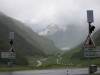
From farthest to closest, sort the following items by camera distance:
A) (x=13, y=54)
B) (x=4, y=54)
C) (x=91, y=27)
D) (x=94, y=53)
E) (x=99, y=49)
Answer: (x=4, y=54)
(x=13, y=54)
(x=99, y=49)
(x=91, y=27)
(x=94, y=53)

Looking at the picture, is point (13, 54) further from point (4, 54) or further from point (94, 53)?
point (94, 53)

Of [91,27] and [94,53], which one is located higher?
[91,27]

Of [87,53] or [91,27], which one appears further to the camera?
[91,27]

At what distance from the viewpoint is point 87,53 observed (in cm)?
2508

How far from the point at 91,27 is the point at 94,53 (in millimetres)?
2864

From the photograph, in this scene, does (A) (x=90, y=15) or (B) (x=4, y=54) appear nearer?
(A) (x=90, y=15)

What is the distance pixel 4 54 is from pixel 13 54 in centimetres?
618

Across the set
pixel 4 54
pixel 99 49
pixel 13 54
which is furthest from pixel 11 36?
pixel 99 49

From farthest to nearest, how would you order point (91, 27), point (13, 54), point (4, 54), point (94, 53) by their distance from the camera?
point (4, 54) → point (13, 54) → point (91, 27) → point (94, 53)

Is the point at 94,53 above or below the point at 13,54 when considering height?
below

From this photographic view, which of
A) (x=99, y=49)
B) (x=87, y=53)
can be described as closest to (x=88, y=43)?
(x=87, y=53)

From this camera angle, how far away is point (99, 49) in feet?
101

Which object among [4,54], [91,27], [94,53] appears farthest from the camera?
[4,54]

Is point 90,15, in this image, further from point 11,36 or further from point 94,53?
point 11,36
